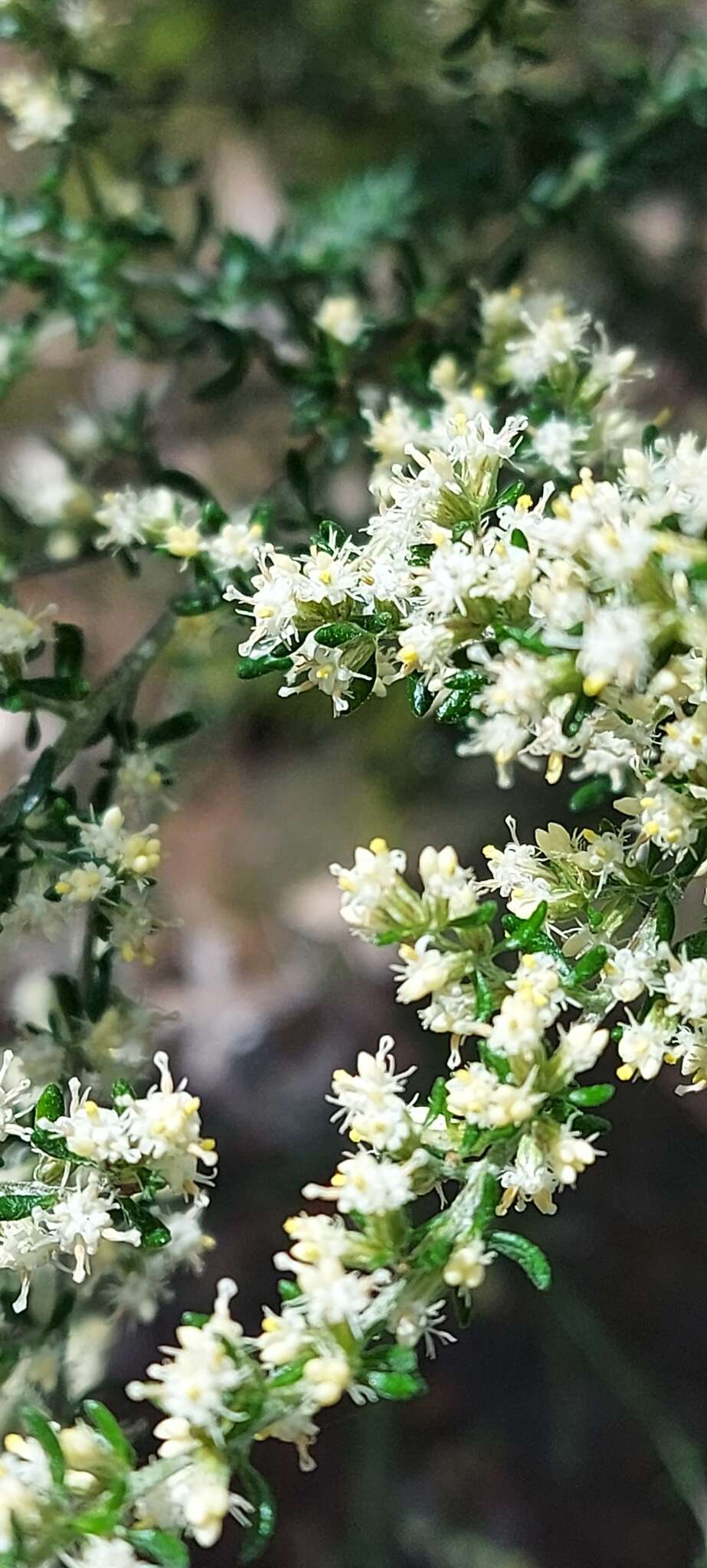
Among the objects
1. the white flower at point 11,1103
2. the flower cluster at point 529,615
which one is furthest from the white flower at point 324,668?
the white flower at point 11,1103

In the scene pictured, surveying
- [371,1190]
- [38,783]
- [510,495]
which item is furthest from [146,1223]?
[510,495]

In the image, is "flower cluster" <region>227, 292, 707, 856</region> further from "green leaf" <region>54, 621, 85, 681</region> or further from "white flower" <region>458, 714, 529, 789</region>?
"green leaf" <region>54, 621, 85, 681</region>

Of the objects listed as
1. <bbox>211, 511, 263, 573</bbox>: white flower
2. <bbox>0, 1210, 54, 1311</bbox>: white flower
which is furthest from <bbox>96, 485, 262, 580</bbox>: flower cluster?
<bbox>0, 1210, 54, 1311</bbox>: white flower

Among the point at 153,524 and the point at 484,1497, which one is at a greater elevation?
the point at 153,524

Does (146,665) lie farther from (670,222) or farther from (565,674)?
(670,222)

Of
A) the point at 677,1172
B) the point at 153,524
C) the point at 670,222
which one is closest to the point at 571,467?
the point at 153,524

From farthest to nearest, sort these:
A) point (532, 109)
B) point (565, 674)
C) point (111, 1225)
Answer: point (532, 109)
point (111, 1225)
point (565, 674)

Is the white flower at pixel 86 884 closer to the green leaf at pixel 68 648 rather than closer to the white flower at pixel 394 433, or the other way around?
the green leaf at pixel 68 648
